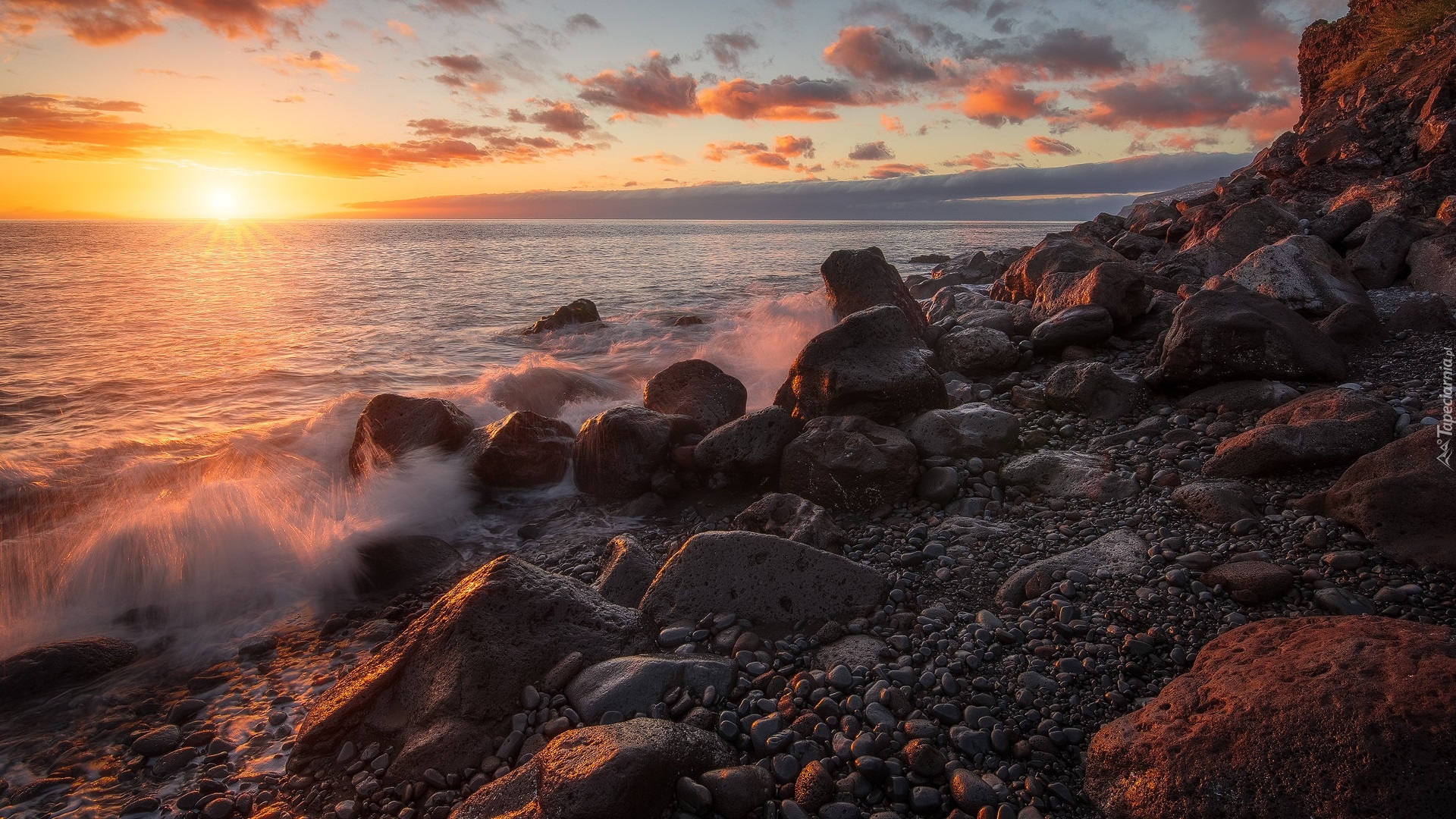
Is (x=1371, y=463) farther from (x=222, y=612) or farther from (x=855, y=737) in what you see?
(x=222, y=612)

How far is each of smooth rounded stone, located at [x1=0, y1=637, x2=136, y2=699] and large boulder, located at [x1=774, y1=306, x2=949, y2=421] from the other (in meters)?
6.09

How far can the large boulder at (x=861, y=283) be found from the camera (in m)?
12.2

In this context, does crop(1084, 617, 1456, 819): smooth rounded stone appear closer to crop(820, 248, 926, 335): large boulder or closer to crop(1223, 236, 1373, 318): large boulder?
crop(1223, 236, 1373, 318): large boulder

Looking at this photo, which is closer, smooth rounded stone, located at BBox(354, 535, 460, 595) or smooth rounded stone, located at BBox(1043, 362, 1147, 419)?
smooth rounded stone, located at BBox(354, 535, 460, 595)

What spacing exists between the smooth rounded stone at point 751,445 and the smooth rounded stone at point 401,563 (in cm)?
259

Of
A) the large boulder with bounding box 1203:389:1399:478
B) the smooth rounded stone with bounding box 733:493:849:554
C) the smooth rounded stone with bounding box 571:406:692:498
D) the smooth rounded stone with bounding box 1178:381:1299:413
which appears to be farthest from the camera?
the smooth rounded stone with bounding box 571:406:692:498

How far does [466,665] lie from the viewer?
391 cm

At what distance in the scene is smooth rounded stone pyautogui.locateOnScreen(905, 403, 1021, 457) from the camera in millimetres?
6500

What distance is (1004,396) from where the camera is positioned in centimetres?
822

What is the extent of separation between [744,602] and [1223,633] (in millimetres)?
2544

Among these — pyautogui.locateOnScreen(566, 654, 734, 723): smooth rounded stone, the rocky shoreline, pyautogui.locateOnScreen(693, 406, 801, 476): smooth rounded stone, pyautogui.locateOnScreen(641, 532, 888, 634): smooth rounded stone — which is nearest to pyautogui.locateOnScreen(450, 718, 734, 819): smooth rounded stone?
the rocky shoreline

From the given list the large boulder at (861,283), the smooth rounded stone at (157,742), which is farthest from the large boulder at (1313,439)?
the smooth rounded stone at (157,742)

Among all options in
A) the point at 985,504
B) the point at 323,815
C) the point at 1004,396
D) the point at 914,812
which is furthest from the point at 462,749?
the point at 1004,396

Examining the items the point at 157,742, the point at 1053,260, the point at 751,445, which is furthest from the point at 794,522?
the point at 1053,260
